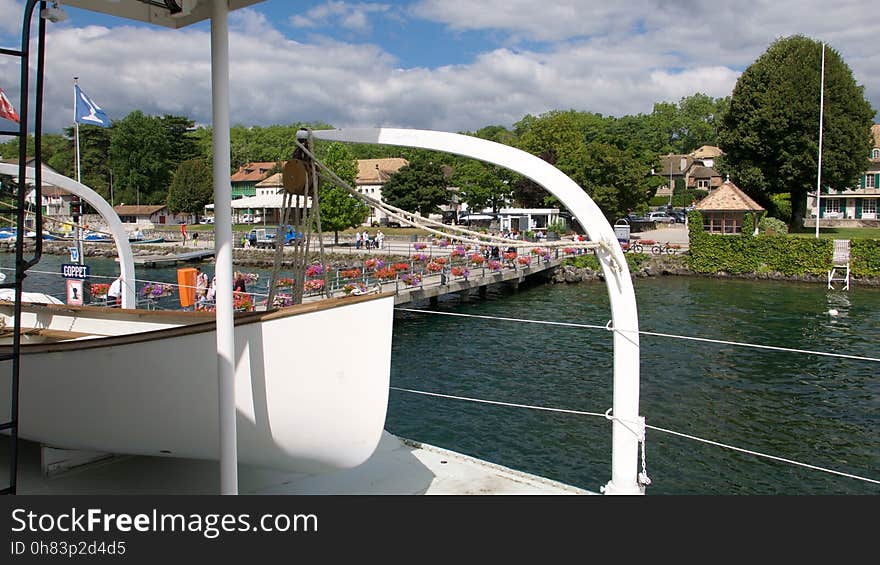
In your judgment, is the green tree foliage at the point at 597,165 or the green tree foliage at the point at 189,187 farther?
the green tree foliage at the point at 189,187

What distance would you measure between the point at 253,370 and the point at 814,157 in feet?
153

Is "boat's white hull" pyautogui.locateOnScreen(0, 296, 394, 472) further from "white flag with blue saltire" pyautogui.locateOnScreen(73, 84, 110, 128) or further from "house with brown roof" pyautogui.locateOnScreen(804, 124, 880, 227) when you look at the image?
"house with brown roof" pyautogui.locateOnScreen(804, 124, 880, 227)

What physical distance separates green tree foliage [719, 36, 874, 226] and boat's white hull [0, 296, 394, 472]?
4571cm

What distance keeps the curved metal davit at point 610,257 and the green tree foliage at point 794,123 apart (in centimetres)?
4491

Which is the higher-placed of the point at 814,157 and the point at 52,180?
the point at 814,157

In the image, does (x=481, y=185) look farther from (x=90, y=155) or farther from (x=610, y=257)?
(x=610, y=257)

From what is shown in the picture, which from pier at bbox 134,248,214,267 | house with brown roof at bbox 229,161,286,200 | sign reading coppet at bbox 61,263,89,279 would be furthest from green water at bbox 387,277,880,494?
house with brown roof at bbox 229,161,286,200

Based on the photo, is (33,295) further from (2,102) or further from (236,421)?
(236,421)

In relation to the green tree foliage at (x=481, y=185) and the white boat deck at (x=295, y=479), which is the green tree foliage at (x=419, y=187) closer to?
the green tree foliage at (x=481, y=185)

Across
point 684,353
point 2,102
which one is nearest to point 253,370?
point 2,102

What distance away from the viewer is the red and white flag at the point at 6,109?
445 centimetres

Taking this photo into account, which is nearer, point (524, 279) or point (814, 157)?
point (524, 279)

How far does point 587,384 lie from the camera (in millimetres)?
15062

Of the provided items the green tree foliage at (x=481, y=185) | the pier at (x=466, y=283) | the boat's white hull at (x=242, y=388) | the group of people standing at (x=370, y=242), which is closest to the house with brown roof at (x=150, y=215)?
the green tree foliage at (x=481, y=185)
